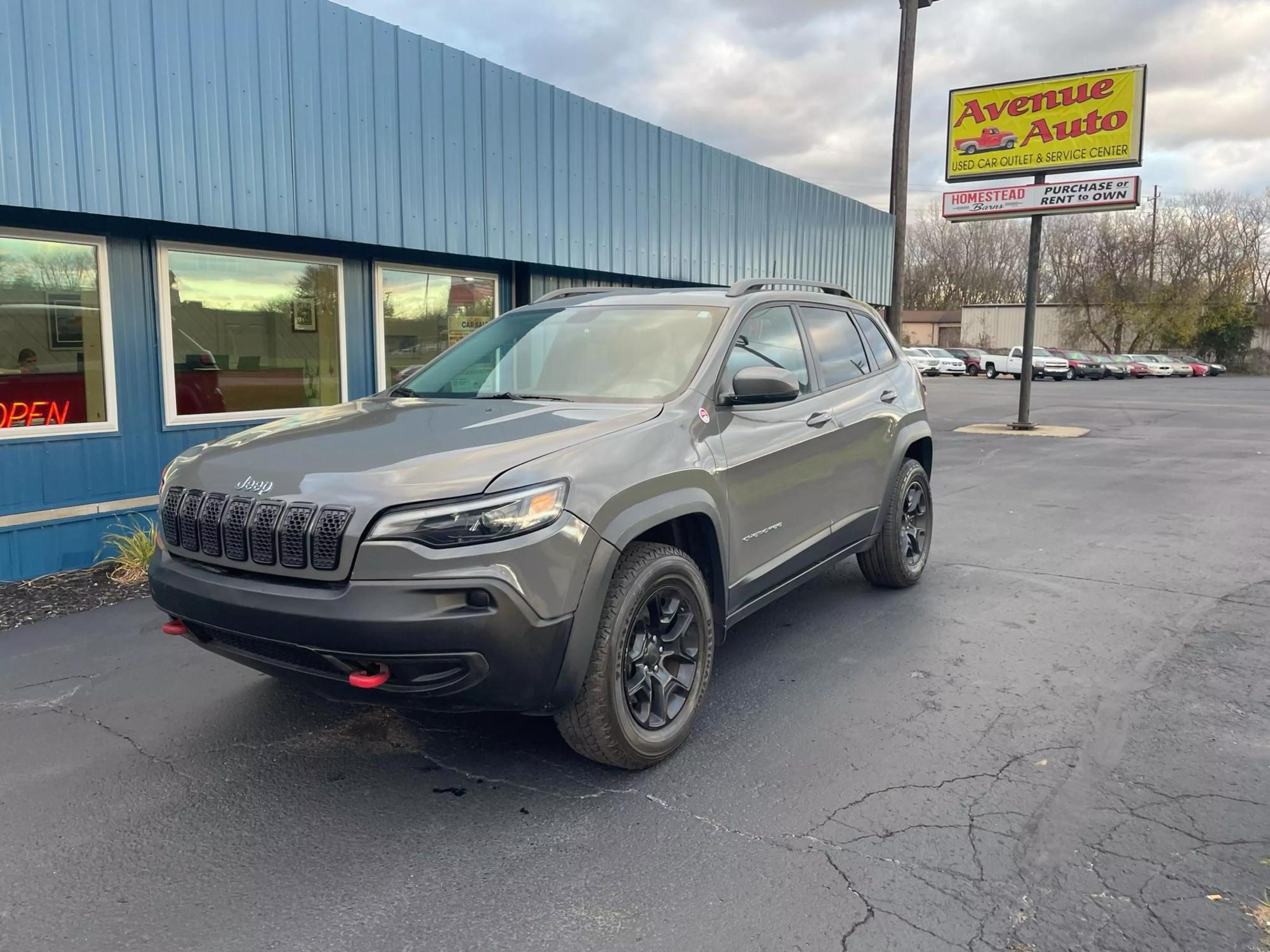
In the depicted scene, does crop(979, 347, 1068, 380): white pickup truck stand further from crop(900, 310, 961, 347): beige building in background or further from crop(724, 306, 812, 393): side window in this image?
crop(724, 306, 812, 393): side window

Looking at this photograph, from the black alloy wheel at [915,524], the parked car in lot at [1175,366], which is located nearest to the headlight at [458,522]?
the black alloy wheel at [915,524]

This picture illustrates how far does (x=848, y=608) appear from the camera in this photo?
18.8 ft

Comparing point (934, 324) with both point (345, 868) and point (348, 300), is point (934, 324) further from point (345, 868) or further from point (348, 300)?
point (345, 868)

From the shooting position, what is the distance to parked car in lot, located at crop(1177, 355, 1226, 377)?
53.0m

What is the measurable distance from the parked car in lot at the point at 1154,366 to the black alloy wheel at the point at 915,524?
164ft

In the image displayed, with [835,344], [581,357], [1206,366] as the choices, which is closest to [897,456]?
[835,344]

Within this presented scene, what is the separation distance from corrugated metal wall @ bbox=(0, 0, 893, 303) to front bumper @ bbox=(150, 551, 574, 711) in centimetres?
437

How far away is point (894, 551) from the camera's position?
584cm

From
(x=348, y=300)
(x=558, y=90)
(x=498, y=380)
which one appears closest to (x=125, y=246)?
(x=348, y=300)

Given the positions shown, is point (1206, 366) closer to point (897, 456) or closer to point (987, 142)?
point (987, 142)

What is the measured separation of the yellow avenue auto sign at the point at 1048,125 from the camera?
1625cm

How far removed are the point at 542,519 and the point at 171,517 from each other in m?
1.54

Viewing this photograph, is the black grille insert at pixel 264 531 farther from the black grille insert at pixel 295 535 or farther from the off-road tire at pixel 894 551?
the off-road tire at pixel 894 551

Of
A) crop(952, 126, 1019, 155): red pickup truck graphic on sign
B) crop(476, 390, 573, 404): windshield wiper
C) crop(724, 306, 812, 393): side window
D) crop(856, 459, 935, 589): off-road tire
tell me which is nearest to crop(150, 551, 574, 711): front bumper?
crop(476, 390, 573, 404): windshield wiper
